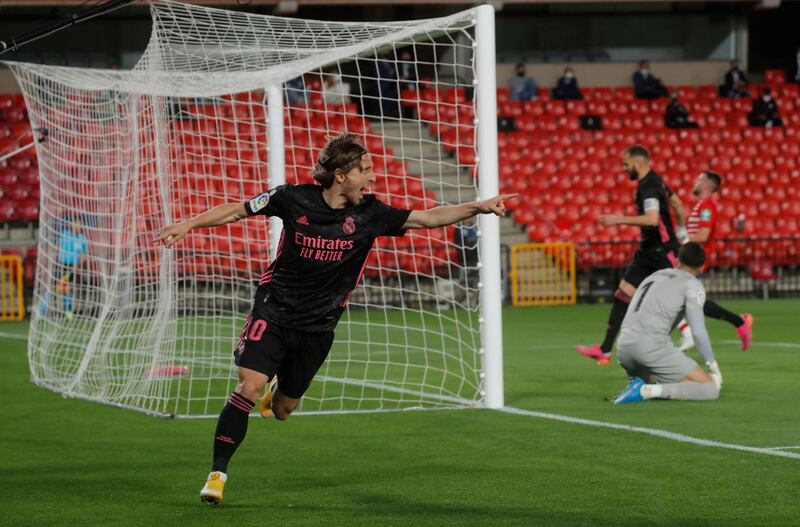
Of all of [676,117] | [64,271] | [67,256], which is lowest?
[64,271]

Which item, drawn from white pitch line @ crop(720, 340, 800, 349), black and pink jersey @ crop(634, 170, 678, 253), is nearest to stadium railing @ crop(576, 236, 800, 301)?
white pitch line @ crop(720, 340, 800, 349)

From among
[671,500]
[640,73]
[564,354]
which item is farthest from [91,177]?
[640,73]

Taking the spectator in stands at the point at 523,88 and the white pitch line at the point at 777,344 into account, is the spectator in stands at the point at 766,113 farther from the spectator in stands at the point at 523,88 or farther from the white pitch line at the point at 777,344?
the white pitch line at the point at 777,344

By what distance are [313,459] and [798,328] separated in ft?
37.7

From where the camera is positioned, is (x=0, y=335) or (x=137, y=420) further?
(x=0, y=335)

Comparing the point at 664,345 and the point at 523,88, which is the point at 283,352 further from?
the point at 523,88

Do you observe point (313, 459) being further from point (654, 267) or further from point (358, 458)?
point (654, 267)

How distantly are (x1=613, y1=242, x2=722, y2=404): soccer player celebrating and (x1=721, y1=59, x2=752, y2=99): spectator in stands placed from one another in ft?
71.7

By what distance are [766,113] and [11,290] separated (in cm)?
1713

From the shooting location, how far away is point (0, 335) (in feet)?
62.4

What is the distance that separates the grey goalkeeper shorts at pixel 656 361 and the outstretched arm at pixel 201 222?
435 centimetres

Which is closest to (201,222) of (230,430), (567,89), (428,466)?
(230,430)

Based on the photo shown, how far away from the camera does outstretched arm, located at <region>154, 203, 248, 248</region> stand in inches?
255

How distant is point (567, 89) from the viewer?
3042 centimetres
